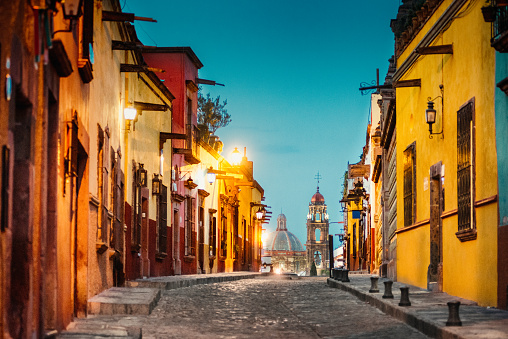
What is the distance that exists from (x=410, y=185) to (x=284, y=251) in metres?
150

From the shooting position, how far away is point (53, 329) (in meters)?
8.00

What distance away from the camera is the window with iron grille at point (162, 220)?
24.3 meters

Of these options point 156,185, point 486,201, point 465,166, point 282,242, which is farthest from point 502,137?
point 282,242

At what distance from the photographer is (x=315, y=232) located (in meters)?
163

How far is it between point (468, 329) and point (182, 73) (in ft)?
71.8

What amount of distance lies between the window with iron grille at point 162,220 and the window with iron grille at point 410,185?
7195 mm

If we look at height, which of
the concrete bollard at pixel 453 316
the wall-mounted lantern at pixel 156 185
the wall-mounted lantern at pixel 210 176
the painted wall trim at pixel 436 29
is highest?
the painted wall trim at pixel 436 29

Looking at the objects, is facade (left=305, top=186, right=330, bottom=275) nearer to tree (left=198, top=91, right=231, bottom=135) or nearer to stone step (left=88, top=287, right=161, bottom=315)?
tree (left=198, top=91, right=231, bottom=135)

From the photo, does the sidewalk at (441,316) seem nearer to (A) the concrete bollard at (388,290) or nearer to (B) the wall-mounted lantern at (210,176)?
(A) the concrete bollard at (388,290)

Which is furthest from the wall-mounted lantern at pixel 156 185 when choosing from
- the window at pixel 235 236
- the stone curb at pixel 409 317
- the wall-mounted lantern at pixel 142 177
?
the window at pixel 235 236

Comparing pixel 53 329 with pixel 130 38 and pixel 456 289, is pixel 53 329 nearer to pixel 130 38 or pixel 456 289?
pixel 456 289

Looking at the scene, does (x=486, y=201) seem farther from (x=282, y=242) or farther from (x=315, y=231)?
(x=282, y=242)

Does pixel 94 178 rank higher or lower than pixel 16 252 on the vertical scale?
higher

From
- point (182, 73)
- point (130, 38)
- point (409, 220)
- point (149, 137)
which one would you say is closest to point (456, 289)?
point (409, 220)
